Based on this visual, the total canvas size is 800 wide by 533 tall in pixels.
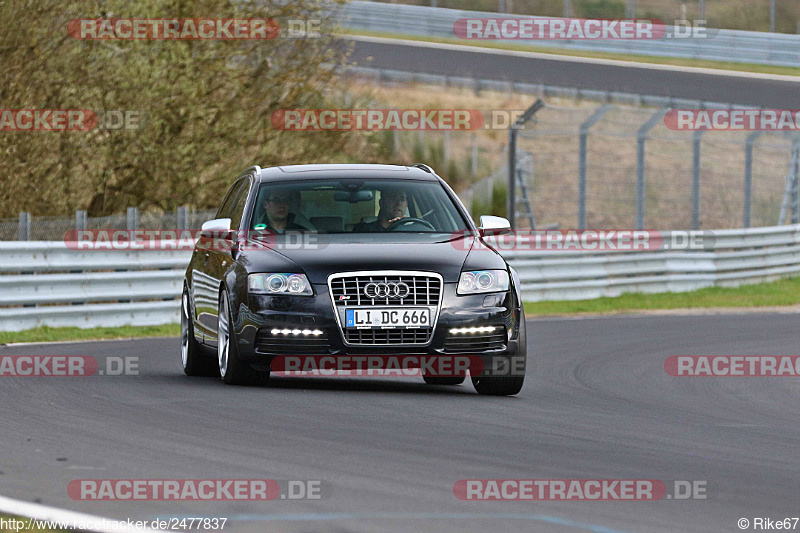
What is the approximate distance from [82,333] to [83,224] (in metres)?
1.99

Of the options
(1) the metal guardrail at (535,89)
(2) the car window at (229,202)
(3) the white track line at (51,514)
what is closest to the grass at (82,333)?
(2) the car window at (229,202)

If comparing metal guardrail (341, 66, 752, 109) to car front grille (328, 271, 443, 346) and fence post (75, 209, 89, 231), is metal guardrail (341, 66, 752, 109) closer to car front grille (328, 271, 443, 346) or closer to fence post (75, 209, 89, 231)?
fence post (75, 209, 89, 231)

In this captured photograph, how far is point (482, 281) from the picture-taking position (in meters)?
10.4

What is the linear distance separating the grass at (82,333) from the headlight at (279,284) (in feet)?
19.5

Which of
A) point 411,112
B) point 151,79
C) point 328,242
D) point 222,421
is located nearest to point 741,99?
point 411,112

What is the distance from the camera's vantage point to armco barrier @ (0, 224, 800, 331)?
16484 mm

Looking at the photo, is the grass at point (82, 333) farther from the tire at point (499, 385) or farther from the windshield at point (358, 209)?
the tire at point (499, 385)

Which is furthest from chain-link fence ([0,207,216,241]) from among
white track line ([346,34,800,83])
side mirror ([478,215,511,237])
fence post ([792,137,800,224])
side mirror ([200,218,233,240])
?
white track line ([346,34,800,83])

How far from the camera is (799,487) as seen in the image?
6.75 meters

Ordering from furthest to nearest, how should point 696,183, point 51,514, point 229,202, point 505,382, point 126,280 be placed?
point 696,183, point 126,280, point 229,202, point 505,382, point 51,514

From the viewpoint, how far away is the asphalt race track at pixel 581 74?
3706cm

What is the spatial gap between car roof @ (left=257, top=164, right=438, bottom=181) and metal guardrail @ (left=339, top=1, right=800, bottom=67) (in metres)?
24.9

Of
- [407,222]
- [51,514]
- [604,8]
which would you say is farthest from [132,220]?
[604,8]

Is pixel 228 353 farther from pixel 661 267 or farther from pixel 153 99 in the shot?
pixel 661 267
